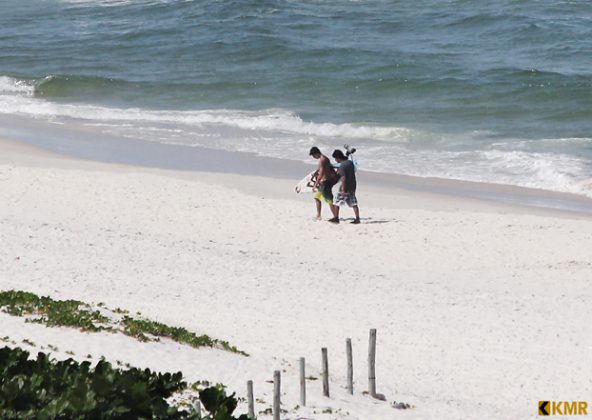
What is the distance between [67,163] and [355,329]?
13.5 meters

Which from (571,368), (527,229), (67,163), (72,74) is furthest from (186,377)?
(72,74)

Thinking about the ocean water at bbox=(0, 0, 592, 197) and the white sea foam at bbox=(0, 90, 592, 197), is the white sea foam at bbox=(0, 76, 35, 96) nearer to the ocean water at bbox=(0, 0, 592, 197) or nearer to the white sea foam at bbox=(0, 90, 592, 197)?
the ocean water at bbox=(0, 0, 592, 197)

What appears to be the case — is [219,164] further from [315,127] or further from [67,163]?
[315,127]

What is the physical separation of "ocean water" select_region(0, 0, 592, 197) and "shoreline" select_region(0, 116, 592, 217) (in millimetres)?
668

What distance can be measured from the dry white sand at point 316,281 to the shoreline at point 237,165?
0.65 meters

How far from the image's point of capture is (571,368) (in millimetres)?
13641

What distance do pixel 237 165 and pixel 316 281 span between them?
1044 centimetres

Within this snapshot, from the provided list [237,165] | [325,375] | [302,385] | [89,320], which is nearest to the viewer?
[302,385]

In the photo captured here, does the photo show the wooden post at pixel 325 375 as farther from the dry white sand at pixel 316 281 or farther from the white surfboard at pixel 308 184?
the white surfboard at pixel 308 184

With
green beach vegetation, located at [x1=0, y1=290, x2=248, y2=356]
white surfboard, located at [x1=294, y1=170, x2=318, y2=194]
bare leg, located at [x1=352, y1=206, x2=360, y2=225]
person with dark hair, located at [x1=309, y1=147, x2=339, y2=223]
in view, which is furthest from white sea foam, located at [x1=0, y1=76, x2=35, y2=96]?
green beach vegetation, located at [x1=0, y1=290, x2=248, y2=356]

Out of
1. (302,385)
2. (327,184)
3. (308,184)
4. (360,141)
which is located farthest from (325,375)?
Answer: (360,141)

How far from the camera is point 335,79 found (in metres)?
39.7

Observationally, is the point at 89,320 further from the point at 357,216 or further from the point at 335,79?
the point at 335,79

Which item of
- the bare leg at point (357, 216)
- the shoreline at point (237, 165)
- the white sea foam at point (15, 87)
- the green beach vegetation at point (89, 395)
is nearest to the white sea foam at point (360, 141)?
the shoreline at point (237, 165)
